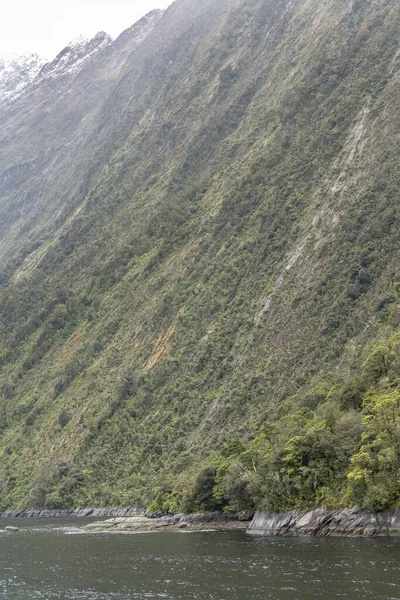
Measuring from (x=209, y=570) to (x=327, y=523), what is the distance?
775 inches

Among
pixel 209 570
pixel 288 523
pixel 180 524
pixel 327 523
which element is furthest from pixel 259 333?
pixel 209 570

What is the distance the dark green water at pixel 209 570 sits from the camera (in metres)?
42.2

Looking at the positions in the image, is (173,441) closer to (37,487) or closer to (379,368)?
(37,487)

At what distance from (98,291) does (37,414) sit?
40.5 m

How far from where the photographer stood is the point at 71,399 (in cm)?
16475

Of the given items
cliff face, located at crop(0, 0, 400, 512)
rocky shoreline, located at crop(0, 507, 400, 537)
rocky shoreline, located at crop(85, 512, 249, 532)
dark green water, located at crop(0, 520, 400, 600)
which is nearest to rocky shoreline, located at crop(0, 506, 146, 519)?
cliff face, located at crop(0, 0, 400, 512)

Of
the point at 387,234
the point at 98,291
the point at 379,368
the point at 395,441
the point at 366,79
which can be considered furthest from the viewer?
the point at 98,291

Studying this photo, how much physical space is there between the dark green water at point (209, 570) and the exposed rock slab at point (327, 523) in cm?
292

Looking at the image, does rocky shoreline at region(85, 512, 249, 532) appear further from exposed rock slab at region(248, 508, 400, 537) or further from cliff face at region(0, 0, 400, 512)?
exposed rock slab at region(248, 508, 400, 537)

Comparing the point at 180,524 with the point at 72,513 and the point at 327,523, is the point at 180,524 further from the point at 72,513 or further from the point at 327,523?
the point at 72,513

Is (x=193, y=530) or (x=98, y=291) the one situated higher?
(x=98, y=291)

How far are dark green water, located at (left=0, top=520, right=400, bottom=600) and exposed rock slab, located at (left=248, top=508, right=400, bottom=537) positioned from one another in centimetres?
292

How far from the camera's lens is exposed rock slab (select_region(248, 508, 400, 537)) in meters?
60.9

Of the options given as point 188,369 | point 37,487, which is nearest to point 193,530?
point 188,369
